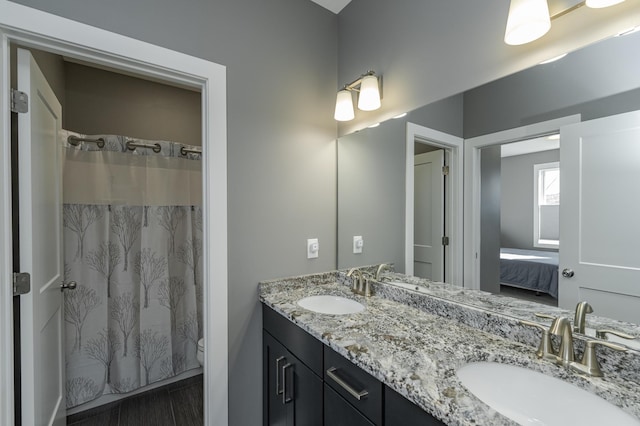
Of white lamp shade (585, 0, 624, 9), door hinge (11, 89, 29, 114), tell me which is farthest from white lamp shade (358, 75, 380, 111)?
door hinge (11, 89, 29, 114)

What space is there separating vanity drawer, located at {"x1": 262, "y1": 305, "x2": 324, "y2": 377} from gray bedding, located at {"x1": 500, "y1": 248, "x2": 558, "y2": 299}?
31.1 inches

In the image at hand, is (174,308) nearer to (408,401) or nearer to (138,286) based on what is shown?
(138,286)

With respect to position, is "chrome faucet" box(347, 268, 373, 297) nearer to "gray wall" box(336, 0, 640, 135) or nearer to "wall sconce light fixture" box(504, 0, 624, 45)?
"gray wall" box(336, 0, 640, 135)

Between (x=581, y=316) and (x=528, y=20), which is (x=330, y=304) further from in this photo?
(x=528, y=20)

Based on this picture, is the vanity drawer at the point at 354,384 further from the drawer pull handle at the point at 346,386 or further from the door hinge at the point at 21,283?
the door hinge at the point at 21,283

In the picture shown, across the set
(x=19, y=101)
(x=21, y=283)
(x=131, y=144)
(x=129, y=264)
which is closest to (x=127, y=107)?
(x=131, y=144)

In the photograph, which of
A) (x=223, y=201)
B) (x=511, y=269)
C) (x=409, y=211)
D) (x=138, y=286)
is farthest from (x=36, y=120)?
(x=511, y=269)

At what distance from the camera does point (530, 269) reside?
1074 millimetres

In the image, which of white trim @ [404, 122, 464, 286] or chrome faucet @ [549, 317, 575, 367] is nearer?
chrome faucet @ [549, 317, 575, 367]

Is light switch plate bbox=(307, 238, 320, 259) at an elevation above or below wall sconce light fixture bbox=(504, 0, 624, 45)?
below

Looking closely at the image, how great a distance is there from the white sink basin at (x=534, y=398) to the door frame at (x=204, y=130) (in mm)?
1142

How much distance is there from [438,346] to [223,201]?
113 centimetres

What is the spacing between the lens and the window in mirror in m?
1.00

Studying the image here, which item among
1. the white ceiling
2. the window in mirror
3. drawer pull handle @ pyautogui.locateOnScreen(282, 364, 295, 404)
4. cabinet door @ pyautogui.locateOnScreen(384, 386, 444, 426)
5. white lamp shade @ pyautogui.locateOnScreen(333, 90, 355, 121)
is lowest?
drawer pull handle @ pyautogui.locateOnScreen(282, 364, 295, 404)
